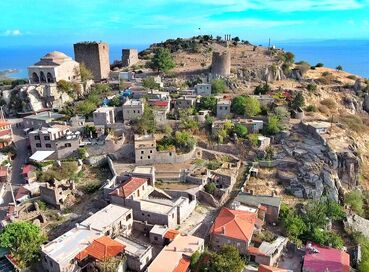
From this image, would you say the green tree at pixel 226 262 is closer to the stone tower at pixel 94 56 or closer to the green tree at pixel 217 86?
the green tree at pixel 217 86

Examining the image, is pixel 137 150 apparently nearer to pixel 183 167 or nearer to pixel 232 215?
pixel 183 167

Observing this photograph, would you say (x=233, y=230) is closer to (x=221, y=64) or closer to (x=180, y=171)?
(x=180, y=171)

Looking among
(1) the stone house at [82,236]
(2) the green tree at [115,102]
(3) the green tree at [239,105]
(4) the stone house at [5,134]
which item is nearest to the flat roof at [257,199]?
(1) the stone house at [82,236]

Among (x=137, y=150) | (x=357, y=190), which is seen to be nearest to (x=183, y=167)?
(x=137, y=150)

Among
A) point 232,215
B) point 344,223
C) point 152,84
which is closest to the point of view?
point 232,215

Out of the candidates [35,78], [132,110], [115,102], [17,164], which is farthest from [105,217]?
[35,78]

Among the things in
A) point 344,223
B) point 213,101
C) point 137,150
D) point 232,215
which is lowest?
point 344,223
